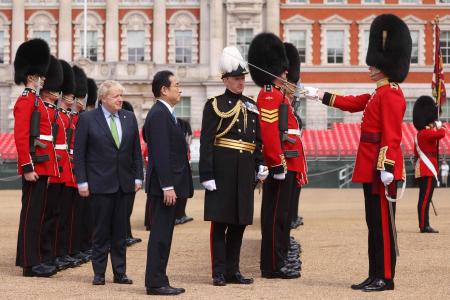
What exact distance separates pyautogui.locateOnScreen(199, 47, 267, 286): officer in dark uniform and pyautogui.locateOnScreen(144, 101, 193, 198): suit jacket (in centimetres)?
29

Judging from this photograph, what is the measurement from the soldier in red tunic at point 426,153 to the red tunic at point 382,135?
19.3 feet

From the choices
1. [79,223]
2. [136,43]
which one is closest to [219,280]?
[79,223]

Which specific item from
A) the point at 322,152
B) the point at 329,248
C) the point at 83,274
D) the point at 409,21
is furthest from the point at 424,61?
the point at 83,274

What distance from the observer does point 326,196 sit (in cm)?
2553

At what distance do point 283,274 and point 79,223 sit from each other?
9.60ft

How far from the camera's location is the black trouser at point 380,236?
836cm

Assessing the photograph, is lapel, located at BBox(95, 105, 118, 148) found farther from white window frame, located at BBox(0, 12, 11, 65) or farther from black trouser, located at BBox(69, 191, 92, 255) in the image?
white window frame, located at BBox(0, 12, 11, 65)

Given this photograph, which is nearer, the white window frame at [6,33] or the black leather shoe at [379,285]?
the black leather shoe at [379,285]

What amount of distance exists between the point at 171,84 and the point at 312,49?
34660mm

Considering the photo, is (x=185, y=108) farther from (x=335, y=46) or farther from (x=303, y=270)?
(x=303, y=270)

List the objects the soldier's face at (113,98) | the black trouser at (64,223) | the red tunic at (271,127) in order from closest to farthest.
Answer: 1. the soldier's face at (113,98)
2. the red tunic at (271,127)
3. the black trouser at (64,223)

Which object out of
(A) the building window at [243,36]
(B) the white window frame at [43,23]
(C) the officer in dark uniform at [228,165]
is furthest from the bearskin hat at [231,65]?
(B) the white window frame at [43,23]

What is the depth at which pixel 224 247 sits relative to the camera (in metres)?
8.67

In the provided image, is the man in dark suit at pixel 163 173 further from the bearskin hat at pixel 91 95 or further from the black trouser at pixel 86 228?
the bearskin hat at pixel 91 95
